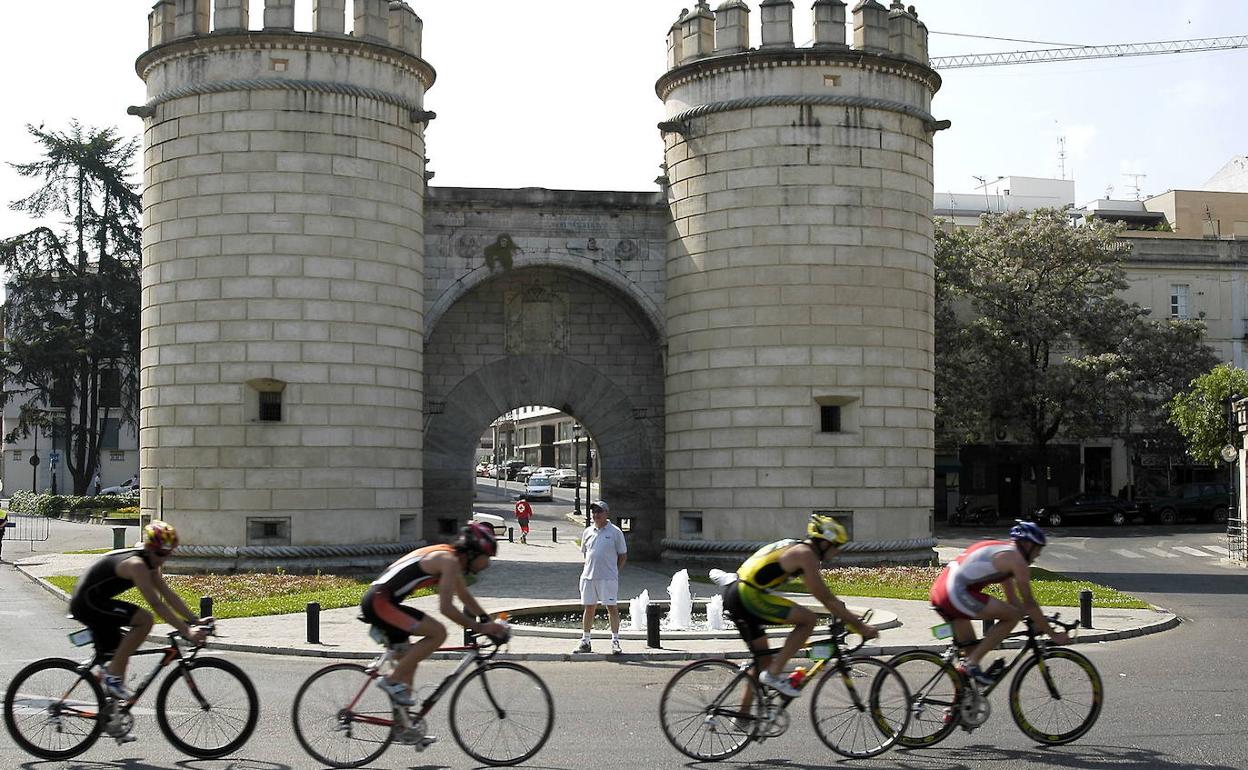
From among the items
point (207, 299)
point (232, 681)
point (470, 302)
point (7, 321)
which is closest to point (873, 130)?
point (470, 302)

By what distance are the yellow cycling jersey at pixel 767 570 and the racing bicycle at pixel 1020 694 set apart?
41.9 inches

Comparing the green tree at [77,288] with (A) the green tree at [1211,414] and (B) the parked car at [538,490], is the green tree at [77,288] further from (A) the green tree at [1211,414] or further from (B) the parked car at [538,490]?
(A) the green tree at [1211,414]

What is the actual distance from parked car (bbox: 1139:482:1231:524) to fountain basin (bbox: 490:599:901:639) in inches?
1243

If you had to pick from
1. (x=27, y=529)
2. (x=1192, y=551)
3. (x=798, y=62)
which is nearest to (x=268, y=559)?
(x=798, y=62)

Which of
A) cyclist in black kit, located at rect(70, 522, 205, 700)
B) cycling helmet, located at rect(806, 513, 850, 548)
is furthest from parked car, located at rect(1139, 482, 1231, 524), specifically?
cyclist in black kit, located at rect(70, 522, 205, 700)

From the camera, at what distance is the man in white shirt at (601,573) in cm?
1552

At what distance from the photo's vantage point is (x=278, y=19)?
24891 millimetres

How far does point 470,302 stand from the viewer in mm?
28734

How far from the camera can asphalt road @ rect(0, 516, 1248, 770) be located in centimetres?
953

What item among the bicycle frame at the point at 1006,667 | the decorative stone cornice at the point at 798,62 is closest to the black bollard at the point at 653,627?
the bicycle frame at the point at 1006,667

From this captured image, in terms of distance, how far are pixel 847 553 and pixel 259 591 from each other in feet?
35.7

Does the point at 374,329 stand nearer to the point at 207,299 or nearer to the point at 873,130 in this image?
the point at 207,299

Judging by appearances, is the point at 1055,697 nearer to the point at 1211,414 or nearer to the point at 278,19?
the point at 278,19

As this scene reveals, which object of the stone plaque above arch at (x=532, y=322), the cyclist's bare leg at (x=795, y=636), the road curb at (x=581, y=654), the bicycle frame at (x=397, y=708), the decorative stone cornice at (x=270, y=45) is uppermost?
the decorative stone cornice at (x=270, y=45)
